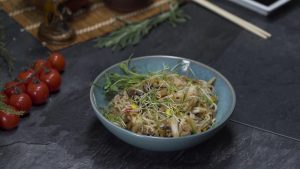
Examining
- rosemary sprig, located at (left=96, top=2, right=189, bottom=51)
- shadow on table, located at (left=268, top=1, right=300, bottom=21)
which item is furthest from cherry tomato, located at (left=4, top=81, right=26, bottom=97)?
shadow on table, located at (left=268, top=1, right=300, bottom=21)

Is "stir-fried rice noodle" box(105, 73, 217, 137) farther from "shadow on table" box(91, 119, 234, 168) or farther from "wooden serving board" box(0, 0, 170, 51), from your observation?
"wooden serving board" box(0, 0, 170, 51)

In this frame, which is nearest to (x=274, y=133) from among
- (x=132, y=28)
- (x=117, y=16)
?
(x=132, y=28)

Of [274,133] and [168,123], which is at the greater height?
[168,123]

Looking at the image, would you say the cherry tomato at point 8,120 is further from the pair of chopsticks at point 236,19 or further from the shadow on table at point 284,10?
the shadow on table at point 284,10

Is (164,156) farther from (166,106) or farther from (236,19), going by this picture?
(236,19)

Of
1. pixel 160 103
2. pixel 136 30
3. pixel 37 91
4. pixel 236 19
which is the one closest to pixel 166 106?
pixel 160 103

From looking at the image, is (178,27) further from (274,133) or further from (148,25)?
(274,133)

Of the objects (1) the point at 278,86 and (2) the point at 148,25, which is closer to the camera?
(1) the point at 278,86
